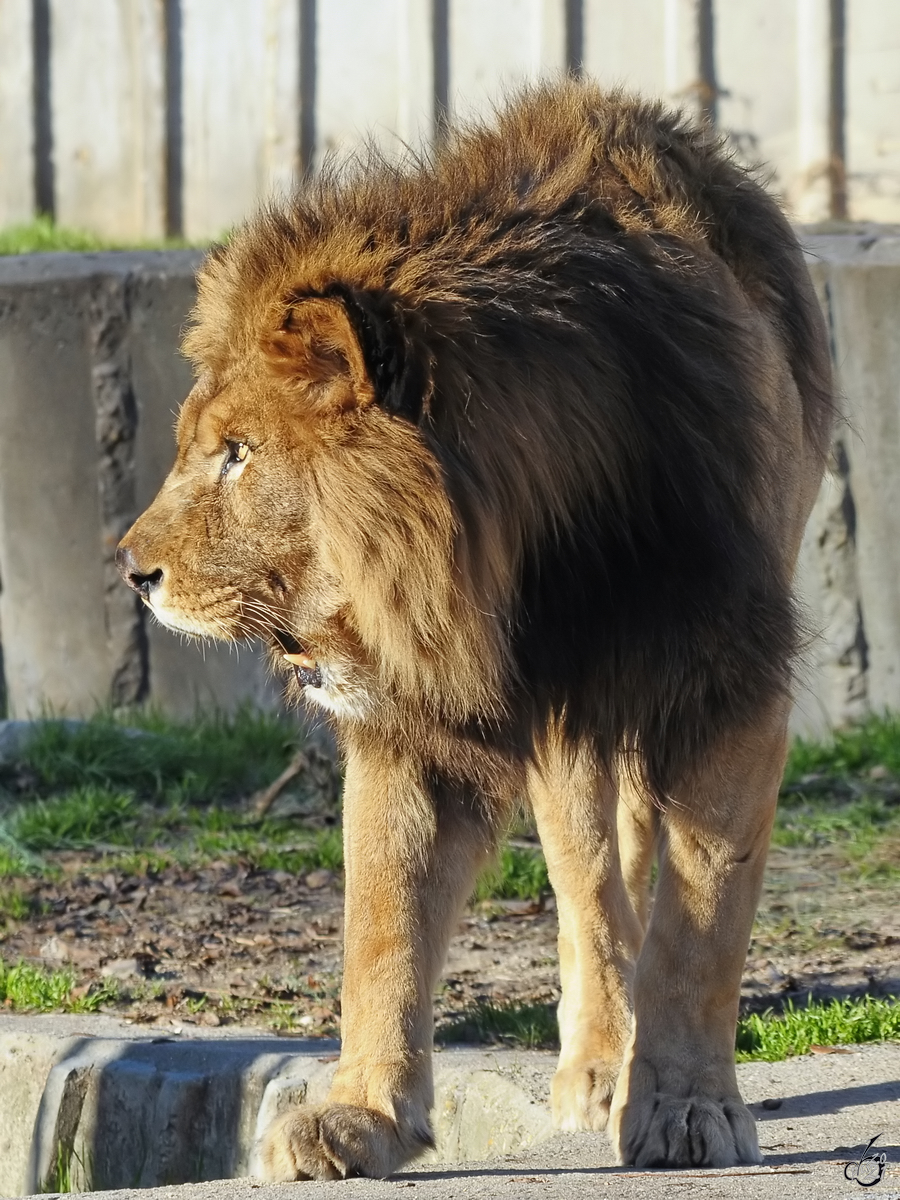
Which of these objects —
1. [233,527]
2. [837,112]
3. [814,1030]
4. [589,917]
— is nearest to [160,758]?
[589,917]

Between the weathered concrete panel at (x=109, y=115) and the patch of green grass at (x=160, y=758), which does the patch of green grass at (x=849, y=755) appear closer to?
the patch of green grass at (x=160, y=758)

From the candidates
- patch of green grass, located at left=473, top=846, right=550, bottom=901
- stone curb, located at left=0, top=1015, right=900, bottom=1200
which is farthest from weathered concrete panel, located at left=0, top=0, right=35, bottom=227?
stone curb, located at left=0, top=1015, right=900, bottom=1200

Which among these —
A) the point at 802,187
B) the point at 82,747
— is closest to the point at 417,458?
the point at 82,747

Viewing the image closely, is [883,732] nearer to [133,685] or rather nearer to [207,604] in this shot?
[133,685]

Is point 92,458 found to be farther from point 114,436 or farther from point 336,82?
point 336,82

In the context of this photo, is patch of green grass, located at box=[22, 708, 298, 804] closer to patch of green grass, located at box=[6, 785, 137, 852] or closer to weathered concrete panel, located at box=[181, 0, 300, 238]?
patch of green grass, located at box=[6, 785, 137, 852]

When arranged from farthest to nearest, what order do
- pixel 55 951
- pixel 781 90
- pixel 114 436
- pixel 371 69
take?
pixel 371 69 → pixel 781 90 → pixel 114 436 → pixel 55 951

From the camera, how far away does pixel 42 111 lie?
9.57 meters

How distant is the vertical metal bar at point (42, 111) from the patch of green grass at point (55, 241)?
0.14 meters

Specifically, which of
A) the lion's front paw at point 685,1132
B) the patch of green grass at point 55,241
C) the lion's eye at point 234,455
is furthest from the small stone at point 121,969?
the patch of green grass at point 55,241

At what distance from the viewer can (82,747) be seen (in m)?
6.28

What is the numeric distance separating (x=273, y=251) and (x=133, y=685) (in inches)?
177

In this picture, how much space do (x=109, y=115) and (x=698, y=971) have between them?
7642mm

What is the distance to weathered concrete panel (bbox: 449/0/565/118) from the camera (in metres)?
8.77
